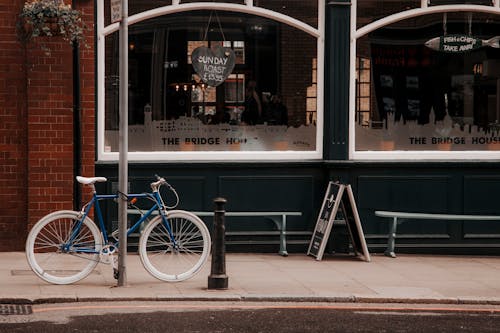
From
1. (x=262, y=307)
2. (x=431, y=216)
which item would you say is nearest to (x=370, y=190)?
(x=431, y=216)

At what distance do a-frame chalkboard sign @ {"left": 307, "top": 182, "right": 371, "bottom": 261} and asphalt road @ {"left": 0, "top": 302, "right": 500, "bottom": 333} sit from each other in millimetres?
2708

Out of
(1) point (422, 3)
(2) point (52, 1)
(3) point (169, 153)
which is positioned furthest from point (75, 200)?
(1) point (422, 3)

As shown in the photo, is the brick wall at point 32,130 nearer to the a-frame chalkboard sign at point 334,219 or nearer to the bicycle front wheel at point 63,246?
the bicycle front wheel at point 63,246

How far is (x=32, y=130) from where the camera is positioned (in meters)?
12.0

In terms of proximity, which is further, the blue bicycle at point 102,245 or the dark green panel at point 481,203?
the dark green panel at point 481,203

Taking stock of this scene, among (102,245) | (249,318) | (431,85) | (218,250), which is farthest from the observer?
(431,85)

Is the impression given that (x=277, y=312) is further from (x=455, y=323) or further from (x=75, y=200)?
(x=75, y=200)

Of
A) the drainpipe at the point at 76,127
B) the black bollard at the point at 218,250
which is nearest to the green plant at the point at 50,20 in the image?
the drainpipe at the point at 76,127

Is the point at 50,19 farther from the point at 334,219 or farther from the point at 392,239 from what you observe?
the point at 392,239

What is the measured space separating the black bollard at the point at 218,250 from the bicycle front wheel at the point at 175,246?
287 millimetres

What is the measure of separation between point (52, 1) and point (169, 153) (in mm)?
2460

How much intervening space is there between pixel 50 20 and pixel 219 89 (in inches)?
95.4

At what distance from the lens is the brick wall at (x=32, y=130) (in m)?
12.0

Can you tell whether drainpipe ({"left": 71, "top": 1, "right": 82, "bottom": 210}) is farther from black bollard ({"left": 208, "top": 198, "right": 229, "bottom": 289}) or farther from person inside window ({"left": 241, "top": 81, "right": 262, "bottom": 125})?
black bollard ({"left": 208, "top": 198, "right": 229, "bottom": 289})
